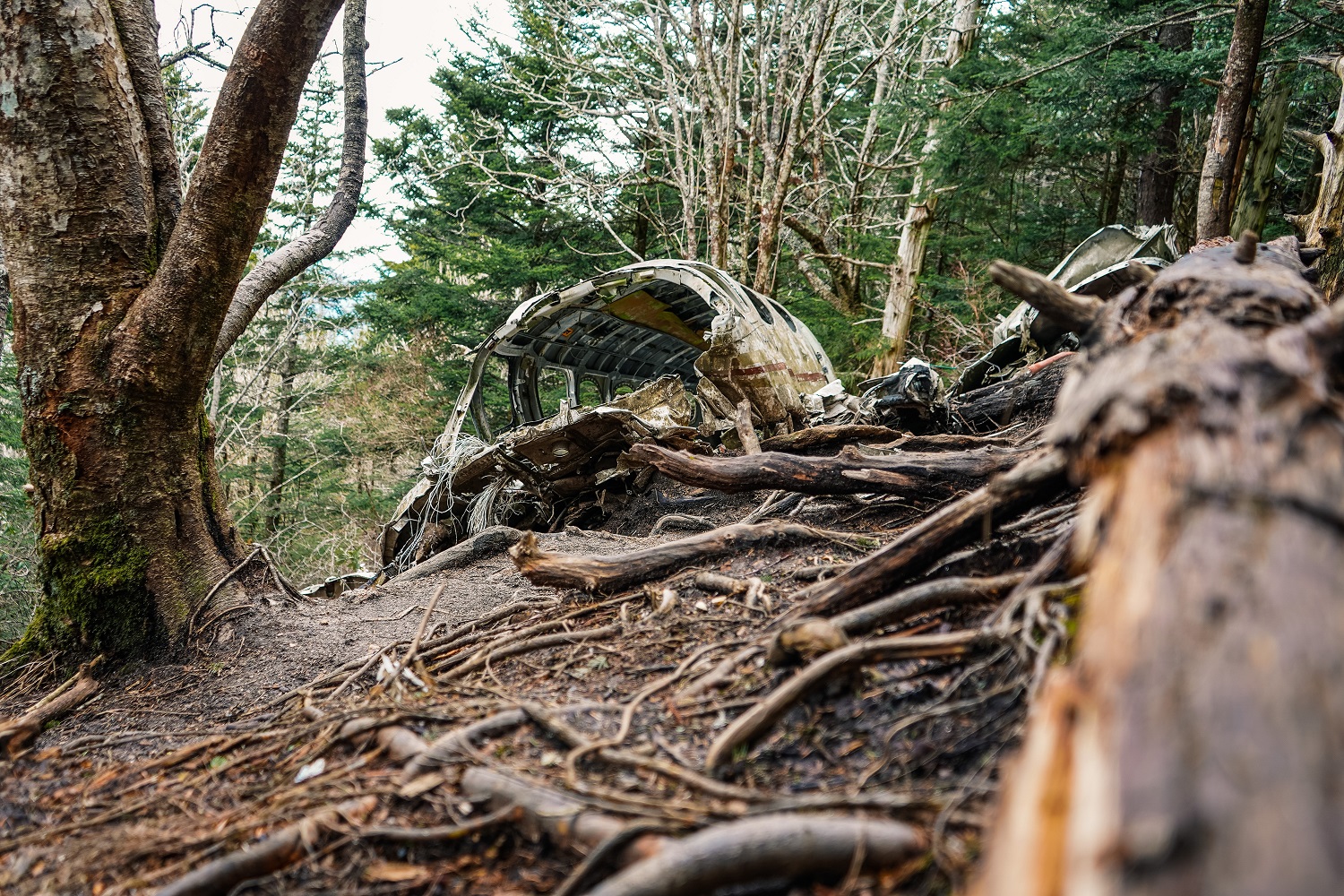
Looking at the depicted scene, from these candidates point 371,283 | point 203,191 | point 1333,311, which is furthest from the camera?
point 371,283

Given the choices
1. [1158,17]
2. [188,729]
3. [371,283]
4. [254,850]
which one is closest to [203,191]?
[188,729]

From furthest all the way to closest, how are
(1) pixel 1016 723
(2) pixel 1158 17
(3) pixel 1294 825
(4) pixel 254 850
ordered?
(2) pixel 1158 17
(4) pixel 254 850
(1) pixel 1016 723
(3) pixel 1294 825

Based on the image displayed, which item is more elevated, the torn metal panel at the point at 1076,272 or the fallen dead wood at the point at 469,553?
the torn metal panel at the point at 1076,272

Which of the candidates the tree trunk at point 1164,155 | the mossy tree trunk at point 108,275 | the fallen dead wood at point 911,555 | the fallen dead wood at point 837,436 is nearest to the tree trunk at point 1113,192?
the tree trunk at point 1164,155

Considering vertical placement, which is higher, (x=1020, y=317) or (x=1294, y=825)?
(x=1020, y=317)

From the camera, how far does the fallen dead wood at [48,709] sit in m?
3.00

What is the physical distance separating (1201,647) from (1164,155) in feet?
42.2

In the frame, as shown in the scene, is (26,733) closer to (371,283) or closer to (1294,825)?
(1294,825)

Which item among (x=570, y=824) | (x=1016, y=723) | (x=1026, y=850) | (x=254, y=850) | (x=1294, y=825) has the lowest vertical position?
(x=254, y=850)

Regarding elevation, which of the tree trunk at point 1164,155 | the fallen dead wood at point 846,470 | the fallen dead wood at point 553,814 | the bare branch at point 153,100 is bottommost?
the fallen dead wood at point 553,814

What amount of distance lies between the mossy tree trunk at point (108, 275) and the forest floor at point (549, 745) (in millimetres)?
458

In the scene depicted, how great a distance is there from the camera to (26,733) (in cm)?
305

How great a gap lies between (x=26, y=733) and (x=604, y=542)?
12.0 ft

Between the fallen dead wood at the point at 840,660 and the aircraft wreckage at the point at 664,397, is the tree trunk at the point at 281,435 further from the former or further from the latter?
the fallen dead wood at the point at 840,660
